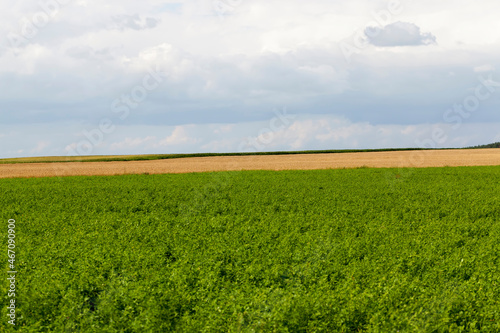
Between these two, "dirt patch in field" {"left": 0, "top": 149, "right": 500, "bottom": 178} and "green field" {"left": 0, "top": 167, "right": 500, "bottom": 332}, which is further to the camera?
"dirt patch in field" {"left": 0, "top": 149, "right": 500, "bottom": 178}

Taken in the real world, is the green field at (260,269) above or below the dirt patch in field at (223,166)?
below

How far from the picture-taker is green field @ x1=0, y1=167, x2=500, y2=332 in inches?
297

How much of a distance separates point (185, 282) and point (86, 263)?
2.79 meters

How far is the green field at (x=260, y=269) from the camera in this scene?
7.54 metres

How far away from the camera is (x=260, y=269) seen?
9.97 m

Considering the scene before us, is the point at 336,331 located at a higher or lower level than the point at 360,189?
lower

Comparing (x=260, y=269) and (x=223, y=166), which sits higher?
(x=223, y=166)

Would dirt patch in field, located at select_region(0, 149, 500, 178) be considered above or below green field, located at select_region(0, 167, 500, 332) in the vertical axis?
above

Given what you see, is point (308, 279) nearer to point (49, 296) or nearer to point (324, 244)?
point (324, 244)

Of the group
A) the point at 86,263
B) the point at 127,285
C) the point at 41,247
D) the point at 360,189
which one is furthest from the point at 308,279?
the point at 360,189

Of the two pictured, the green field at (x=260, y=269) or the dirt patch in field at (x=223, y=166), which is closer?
the green field at (x=260, y=269)

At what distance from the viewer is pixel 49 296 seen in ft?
27.8

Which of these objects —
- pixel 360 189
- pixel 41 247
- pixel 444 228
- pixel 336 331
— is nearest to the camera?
pixel 336 331

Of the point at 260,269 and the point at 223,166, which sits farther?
the point at 223,166
